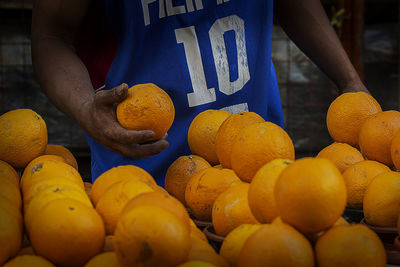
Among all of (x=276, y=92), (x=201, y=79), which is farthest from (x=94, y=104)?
(x=276, y=92)

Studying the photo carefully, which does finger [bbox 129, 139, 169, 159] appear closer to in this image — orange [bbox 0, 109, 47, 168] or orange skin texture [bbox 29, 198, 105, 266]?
orange [bbox 0, 109, 47, 168]

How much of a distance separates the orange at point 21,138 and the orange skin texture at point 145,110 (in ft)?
0.80

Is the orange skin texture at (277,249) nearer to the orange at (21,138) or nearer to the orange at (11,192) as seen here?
the orange at (11,192)

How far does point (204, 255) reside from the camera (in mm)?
869

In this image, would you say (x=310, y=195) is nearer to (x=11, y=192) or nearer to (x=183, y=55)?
(x=11, y=192)

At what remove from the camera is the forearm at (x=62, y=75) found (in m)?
1.66

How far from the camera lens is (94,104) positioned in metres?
1.45

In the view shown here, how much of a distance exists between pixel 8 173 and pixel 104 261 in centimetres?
51

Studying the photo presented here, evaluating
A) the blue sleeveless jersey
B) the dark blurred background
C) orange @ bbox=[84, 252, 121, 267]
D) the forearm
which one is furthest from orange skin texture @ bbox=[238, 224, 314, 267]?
the dark blurred background

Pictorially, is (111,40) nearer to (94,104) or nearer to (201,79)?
(201,79)

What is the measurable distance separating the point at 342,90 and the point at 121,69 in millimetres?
1085

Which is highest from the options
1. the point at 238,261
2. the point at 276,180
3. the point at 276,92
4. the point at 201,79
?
the point at 276,180

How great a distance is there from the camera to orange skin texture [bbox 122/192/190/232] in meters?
0.85

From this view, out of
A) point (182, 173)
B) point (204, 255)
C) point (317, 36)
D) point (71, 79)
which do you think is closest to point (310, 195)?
point (204, 255)
